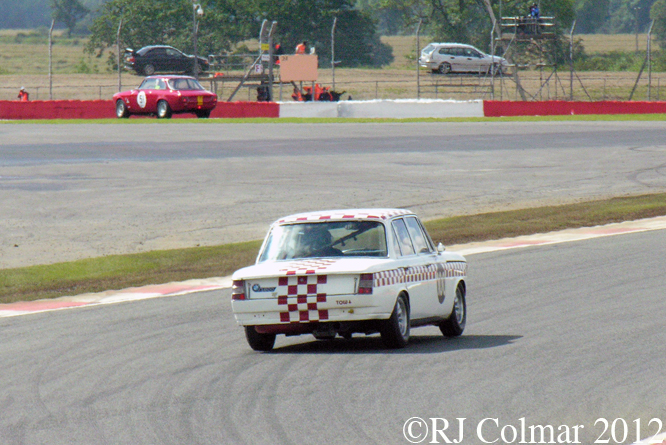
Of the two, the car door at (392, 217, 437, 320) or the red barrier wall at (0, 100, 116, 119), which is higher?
the car door at (392, 217, 437, 320)

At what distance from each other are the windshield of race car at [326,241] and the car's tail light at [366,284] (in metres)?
0.58

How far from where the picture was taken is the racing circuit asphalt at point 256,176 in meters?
18.1

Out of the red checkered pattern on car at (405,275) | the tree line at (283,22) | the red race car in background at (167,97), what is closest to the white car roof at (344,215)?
the red checkered pattern on car at (405,275)

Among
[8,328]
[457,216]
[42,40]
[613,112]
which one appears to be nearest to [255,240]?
[457,216]

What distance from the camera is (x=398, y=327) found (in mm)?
9000

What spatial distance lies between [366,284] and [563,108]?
40630 mm

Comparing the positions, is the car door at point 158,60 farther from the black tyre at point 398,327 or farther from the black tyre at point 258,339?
the black tyre at point 398,327

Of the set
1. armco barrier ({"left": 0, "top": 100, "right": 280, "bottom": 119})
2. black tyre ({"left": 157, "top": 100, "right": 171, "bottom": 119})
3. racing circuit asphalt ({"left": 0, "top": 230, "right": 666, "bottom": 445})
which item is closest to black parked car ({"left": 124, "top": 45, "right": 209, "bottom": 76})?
armco barrier ({"left": 0, "top": 100, "right": 280, "bottom": 119})

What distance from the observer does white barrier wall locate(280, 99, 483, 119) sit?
4597 cm

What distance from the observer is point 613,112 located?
161 feet

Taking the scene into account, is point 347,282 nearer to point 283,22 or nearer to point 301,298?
point 301,298

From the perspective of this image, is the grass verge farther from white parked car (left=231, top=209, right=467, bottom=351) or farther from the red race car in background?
the red race car in background

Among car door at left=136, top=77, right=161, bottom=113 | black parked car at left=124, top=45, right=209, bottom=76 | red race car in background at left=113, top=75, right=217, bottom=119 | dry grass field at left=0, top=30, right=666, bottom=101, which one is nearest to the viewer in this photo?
red race car in background at left=113, top=75, right=217, bottom=119

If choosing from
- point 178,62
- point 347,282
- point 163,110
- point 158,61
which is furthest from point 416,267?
point 158,61
